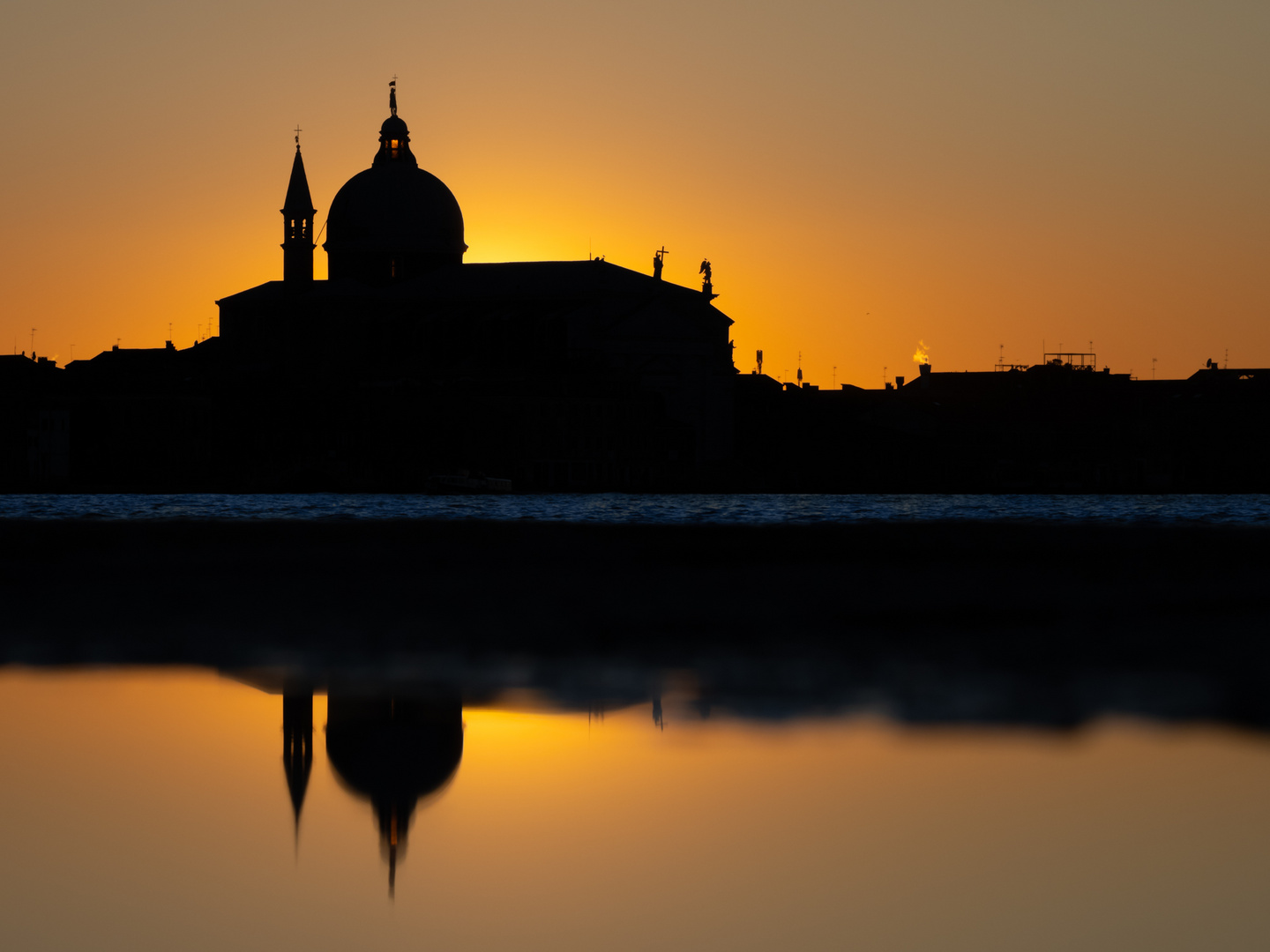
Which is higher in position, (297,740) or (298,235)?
(298,235)

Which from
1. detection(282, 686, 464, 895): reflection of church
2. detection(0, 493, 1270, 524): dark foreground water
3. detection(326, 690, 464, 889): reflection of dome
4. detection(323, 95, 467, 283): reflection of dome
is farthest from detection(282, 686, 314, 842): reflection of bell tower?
detection(323, 95, 467, 283): reflection of dome

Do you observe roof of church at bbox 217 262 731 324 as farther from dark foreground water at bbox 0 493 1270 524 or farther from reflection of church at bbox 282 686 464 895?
reflection of church at bbox 282 686 464 895

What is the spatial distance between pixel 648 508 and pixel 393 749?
60.4 meters

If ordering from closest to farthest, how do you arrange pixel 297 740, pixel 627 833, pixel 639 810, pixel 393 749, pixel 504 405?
pixel 627 833 < pixel 639 810 < pixel 393 749 < pixel 297 740 < pixel 504 405

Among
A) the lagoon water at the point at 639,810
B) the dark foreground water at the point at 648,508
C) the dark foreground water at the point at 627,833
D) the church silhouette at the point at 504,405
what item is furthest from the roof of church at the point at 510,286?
the dark foreground water at the point at 627,833

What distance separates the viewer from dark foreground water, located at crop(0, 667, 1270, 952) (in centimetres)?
887

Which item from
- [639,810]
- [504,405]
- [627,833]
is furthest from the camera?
[504,405]

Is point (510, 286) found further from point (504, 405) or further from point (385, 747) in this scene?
point (385, 747)

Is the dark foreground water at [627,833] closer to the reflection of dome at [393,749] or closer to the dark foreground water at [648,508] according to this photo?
the reflection of dome at [393,749]

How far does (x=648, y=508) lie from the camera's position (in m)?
73.3

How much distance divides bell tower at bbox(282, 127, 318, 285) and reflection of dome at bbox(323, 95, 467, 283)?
3.91 feet

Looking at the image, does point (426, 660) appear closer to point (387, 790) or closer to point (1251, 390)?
point (387, 790)

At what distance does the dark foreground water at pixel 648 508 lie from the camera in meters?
61.5

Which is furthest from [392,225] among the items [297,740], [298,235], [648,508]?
[297,740]
